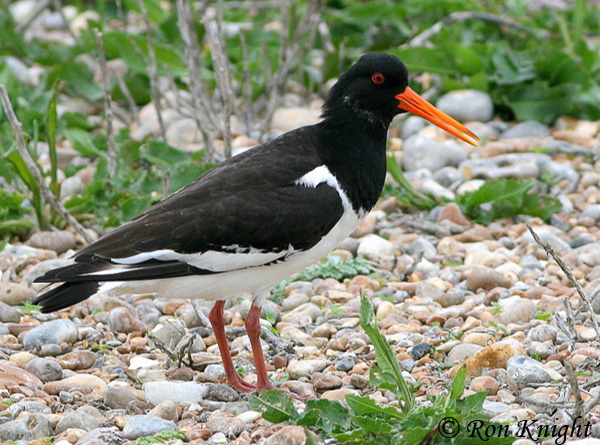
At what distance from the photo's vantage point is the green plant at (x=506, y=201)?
7164 millimetres

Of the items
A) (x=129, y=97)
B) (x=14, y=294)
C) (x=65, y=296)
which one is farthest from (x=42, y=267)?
(x=129, y=97)

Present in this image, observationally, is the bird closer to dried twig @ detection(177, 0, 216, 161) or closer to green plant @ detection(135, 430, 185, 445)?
green plant @ detection(135, 430, 185, 445)

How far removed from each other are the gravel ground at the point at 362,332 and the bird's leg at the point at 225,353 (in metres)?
0.10

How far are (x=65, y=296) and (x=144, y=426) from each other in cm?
94

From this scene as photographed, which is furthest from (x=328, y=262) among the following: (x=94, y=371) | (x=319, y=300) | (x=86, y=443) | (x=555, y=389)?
(x=86, y=443)

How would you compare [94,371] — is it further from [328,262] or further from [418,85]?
[418,85]

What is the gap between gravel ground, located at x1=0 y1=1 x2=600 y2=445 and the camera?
4.34 metres

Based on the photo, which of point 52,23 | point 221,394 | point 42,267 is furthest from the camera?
point 52,23

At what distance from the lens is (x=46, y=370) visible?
4.91 meters

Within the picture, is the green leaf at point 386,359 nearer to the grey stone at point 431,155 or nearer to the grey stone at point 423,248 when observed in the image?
the grey stone at point 423,248

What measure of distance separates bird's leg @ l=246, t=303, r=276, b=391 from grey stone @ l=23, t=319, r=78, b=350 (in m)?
1.16

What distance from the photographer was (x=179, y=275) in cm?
487

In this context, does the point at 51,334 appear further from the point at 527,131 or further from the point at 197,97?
the point at 527,131

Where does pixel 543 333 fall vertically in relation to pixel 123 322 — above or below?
below
